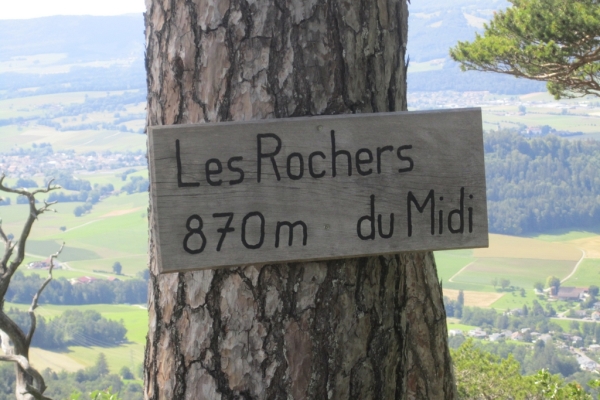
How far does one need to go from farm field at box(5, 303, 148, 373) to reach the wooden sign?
71.1 ft

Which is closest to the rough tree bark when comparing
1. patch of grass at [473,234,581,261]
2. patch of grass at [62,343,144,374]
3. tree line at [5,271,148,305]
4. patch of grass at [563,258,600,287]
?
patch of grass at [62,343,144,374]

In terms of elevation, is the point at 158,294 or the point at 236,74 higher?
the point at 236,74

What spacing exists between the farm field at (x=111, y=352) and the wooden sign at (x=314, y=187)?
21.7 m

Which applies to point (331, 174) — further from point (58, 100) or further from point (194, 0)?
point (58, 100)

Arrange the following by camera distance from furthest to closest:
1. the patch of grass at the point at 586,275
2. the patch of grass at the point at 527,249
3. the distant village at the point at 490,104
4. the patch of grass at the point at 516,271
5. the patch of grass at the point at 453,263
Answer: the distant village at the point at 490,104 < the patch of grass at the point at 527,249 < the patch of grass at the point at 453,263 < the patch of grass at the point at 516,271 < the patch of grass at the point at 586,275

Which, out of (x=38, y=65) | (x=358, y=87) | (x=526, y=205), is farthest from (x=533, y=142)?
(x=38, y=65)

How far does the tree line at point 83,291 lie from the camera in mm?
27703

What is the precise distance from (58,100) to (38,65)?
9.92 meters

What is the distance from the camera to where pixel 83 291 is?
2803 cm

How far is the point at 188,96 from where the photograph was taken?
0.99m

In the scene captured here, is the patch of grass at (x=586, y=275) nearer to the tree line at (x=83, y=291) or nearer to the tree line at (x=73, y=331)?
the tree line at (x=83, y=291)

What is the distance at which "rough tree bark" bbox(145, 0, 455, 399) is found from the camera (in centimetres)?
96

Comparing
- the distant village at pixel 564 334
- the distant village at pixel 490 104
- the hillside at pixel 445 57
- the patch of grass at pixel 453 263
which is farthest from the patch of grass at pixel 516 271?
the hillside at pixel 445 57

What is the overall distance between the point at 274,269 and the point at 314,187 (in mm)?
142
